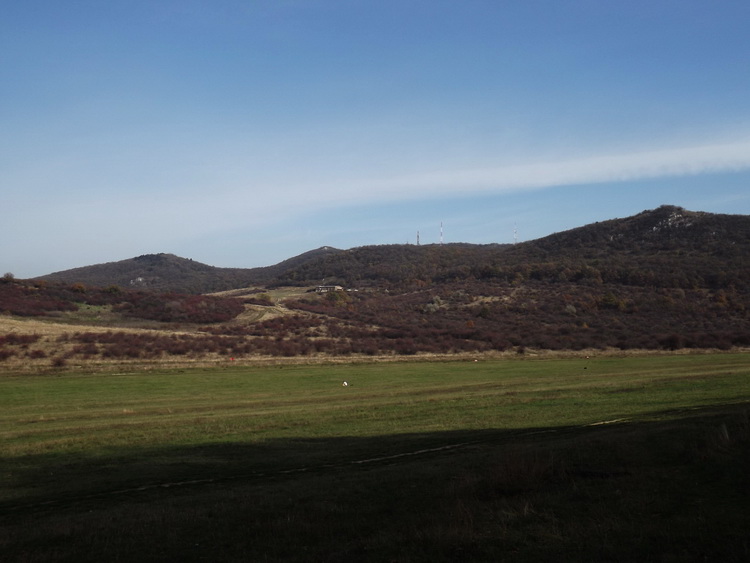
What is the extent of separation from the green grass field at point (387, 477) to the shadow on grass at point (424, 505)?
0.04 meters

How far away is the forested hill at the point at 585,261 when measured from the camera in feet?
346

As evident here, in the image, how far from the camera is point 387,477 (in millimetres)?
12586

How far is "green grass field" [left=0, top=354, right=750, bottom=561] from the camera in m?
8.11

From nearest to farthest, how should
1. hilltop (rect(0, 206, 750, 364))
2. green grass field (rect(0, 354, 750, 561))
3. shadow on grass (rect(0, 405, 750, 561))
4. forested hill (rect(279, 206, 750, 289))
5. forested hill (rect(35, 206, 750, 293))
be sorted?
shadow on grass (rect(0, 405, 750, 561))
green grass field (rect(0, 354, 750, 561))
hilltop (rect(0, 206, 750, 364))
forested hill (rect(279, 206, 750, 289))
forested hill (rect(35, 206, 750, 293))

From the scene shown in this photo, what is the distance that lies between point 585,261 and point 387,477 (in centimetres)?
11940

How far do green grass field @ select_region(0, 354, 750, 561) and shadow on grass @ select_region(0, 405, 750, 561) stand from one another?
0.13 feet

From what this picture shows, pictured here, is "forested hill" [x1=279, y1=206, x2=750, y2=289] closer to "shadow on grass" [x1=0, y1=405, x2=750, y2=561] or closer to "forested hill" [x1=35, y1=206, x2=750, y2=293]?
"forested hill" [x1=35, y1=206, x2=750, y2=293]

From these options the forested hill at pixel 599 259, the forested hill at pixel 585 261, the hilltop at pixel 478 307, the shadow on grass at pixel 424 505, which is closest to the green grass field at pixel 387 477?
the shadow on grass at pixel 424 505

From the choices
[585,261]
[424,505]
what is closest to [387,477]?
[424,505]

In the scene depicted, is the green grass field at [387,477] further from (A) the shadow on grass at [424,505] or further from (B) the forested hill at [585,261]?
(B) the forested hill at [585,261]

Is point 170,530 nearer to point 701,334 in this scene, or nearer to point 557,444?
point 557,444

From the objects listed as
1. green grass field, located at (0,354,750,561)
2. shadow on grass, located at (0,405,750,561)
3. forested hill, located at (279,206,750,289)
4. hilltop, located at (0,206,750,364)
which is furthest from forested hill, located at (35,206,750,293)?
shadow on grass, located at (0,405,750,561)

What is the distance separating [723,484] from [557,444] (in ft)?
16.1

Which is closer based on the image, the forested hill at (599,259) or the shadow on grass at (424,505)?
the shadow on grass at (424,505)
